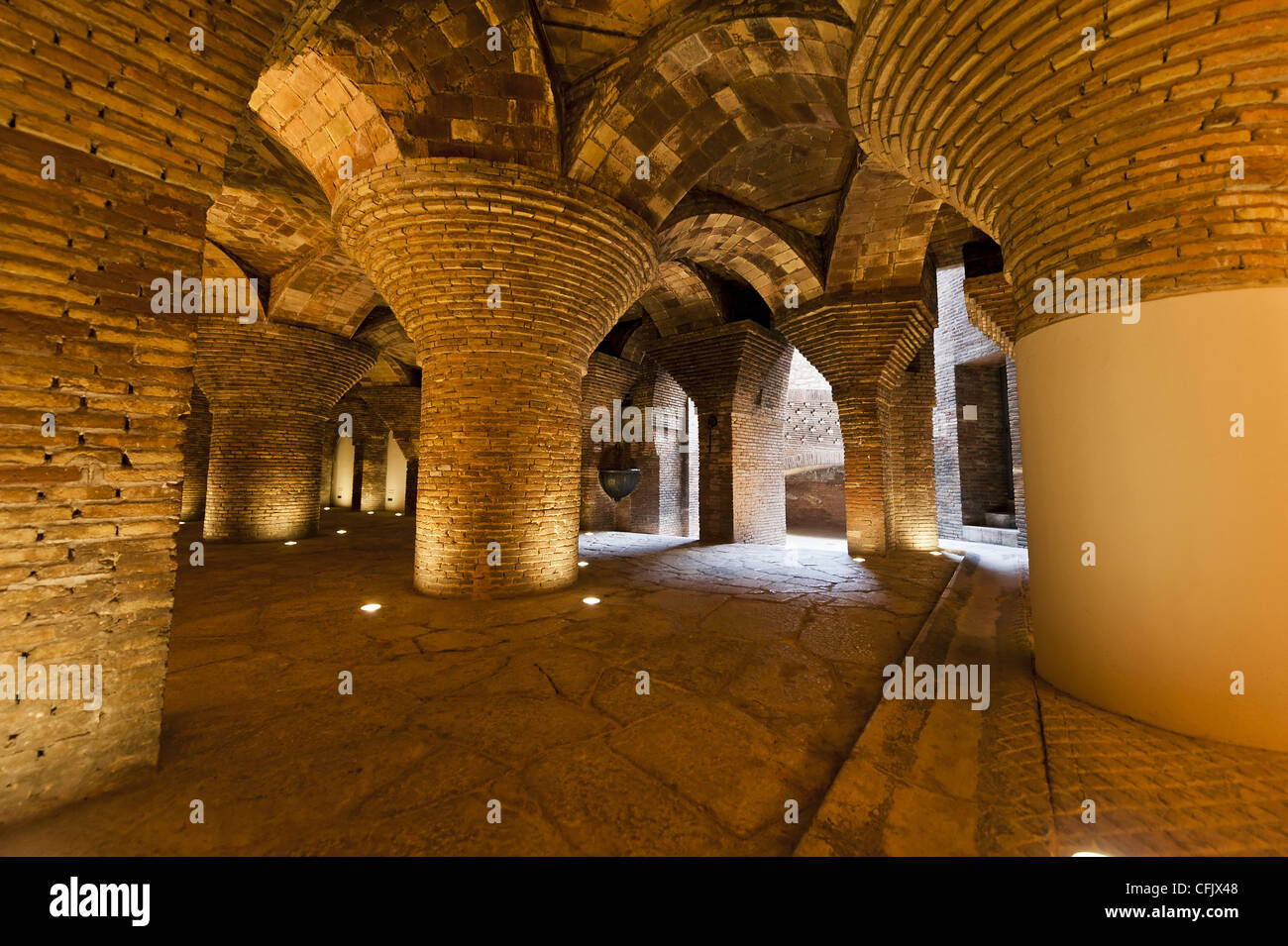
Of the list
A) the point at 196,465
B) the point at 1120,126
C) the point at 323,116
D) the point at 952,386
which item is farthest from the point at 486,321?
the point at 196,465

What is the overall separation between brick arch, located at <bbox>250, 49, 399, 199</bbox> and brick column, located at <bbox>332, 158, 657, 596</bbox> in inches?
8.5

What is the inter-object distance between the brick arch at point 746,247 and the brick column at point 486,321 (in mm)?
2038

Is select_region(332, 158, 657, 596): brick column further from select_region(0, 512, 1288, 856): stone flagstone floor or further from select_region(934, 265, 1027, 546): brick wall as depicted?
select_region(934, 265, 1027, 546): brick wall

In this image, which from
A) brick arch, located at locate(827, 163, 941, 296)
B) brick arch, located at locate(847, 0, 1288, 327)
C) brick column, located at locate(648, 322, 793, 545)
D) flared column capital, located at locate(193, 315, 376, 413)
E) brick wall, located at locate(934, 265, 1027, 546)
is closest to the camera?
brick arch, located at locate(847, 0, 1288, 327)

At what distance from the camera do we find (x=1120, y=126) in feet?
7.42

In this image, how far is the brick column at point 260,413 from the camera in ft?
27.3

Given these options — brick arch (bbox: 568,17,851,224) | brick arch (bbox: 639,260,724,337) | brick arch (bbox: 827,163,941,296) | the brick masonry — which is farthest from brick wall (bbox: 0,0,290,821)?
the brick masonry

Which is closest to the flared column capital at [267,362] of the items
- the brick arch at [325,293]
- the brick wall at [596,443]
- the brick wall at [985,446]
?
the brick arch at [325,293]

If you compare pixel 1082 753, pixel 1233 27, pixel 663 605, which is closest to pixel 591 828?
pixel 1082 753

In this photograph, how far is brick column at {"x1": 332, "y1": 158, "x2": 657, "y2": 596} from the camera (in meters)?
4.32

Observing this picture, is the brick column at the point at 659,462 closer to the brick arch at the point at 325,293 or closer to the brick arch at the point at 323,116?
the brick arch at the point at 325,293

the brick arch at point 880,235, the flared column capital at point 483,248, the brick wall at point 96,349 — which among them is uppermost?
the brick arch at point 880,235

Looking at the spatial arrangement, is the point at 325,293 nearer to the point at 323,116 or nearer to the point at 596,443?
the point at 323,116
